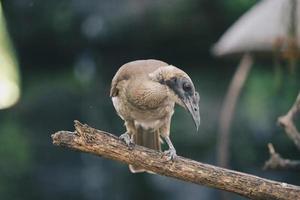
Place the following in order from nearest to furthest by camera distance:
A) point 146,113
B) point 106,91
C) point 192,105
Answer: point 192,105
point 146,113
point 106,91

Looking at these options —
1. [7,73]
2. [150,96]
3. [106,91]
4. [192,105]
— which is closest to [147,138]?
[150,96]

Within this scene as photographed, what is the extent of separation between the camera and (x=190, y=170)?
3746mm

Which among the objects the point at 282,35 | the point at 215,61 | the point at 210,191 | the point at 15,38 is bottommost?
the point at 210,191

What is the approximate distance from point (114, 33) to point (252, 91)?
5.36ft

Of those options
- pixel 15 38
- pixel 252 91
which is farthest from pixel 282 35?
pixel 15 38

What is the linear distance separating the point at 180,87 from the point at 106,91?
478 cm

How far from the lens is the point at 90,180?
8.89 m

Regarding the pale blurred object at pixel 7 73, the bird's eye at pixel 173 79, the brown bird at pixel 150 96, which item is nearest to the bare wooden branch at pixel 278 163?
the brown bird at pixel 150 96

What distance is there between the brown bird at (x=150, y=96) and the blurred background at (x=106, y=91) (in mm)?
3603

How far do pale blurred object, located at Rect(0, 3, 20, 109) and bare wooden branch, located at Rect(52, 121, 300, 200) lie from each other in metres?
4.48

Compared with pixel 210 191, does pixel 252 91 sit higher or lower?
higher

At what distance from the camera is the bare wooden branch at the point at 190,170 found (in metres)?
3.62

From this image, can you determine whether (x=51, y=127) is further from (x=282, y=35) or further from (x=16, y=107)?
(x=282, y=35)

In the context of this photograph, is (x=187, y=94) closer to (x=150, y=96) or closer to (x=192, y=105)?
(x=192, y=105)
